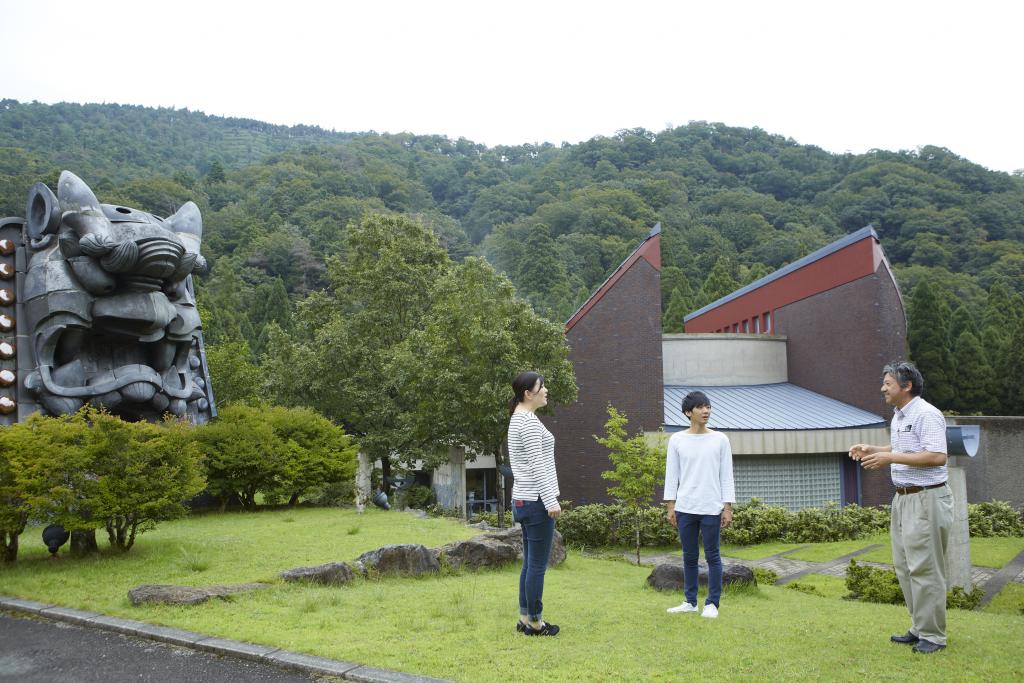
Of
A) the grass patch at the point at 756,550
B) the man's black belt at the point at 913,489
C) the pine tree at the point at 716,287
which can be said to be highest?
the pine tree at the point at 716,287

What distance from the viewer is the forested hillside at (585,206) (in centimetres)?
5203

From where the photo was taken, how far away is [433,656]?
17.2ft

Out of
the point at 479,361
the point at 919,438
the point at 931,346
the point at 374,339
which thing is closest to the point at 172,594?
the point at 919,438

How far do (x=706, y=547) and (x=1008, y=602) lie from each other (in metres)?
5.76

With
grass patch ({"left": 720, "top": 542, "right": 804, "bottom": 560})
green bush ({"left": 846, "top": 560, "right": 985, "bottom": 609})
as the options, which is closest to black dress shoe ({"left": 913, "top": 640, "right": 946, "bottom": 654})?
green bush ({"left": 846, "top": 560, "right": 985, "bottom": 609})

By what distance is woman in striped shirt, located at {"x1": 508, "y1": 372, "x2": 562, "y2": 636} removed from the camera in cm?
565

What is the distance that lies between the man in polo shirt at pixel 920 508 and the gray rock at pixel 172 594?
542 cm

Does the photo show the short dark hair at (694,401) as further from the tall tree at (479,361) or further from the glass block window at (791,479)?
the glass block window at (791,479)

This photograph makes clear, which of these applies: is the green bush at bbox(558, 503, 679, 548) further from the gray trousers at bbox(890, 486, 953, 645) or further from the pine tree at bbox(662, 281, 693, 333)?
the pine tree at bbox(662, 281, 693, 333)

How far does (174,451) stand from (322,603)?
3.85m

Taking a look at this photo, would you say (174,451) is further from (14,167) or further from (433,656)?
(14,167)

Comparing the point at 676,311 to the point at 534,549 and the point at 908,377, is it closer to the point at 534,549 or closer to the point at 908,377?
the point at 908,377

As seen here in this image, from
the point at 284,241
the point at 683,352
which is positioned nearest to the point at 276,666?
the point at 683,352

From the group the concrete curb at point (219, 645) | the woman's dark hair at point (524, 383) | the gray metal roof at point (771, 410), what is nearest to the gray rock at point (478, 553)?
the concrete curb at point (219, 645)
